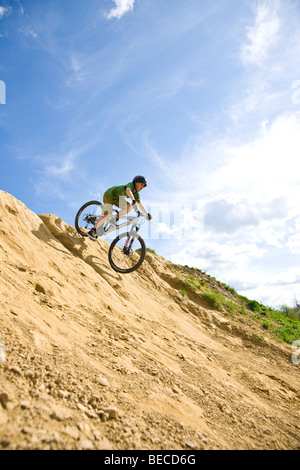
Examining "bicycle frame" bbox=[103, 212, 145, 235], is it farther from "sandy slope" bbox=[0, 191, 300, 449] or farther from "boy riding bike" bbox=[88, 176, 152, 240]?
"sandy slope" bbox=[0, 191, 300, 449]

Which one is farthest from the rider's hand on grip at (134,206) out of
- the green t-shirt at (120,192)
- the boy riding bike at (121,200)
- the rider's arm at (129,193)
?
the green t-shirt at (120,192)

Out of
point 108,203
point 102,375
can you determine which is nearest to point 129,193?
point 108,203

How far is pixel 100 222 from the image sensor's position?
8898 mm

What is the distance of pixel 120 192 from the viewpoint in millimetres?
8922

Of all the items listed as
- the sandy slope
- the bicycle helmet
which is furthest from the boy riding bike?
the sandy slope

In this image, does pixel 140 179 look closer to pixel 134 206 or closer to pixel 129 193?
pixel 129 193

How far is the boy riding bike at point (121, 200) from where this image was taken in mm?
8391

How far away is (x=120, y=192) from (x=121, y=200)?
354 millimetres

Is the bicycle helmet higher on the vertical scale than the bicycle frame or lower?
higher

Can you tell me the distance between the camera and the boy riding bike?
27.5 ft

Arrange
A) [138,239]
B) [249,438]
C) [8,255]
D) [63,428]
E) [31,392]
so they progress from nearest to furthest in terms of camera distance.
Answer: [63,428], [31,392], [249,438], [8,255], [138,239]

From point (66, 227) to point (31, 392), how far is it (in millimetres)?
8047
